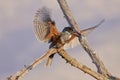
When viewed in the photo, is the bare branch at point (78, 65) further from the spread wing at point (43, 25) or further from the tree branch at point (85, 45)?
the spread wing at point (43, 25)

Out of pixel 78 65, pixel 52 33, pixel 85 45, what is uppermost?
pixel 52 33

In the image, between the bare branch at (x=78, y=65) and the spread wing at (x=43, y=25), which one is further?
the spread wing at (x=43, y=25)

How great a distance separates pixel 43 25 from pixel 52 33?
0.44m

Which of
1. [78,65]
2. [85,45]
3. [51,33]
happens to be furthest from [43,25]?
[78,65]

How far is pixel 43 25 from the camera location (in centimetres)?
1415

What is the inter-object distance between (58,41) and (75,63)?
31.3 inches

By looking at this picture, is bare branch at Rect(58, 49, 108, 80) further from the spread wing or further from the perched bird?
the spread wing

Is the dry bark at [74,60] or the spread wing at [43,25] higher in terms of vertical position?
the spread wing at [43,25]

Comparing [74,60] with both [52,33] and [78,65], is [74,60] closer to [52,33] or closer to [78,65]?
[78,65]

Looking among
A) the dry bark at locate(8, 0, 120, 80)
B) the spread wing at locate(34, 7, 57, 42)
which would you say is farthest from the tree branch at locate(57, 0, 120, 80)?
the spread wing at locate(34, 7, 57, 42)

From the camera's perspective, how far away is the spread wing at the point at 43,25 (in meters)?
13.9

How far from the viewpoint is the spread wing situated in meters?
13.9

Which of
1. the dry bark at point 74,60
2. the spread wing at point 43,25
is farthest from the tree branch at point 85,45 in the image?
the spread wing at point 43,25

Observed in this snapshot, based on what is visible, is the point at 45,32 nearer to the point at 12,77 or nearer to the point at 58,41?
the point at 58,41
